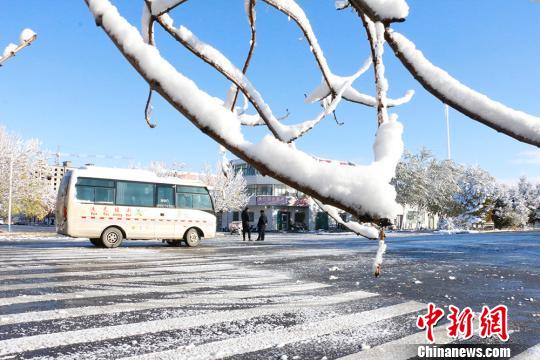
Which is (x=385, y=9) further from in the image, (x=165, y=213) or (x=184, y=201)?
(x=184, y=201)

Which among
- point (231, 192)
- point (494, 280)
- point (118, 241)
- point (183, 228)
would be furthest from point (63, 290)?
point (231, 192)

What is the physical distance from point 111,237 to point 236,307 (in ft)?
36.3

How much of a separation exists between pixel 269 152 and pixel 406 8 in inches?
13.9

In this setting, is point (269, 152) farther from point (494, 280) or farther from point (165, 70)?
point (494, 280)

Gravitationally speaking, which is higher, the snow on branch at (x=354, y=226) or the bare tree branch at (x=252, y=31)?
the bare tree branch at (x=252, y=31)

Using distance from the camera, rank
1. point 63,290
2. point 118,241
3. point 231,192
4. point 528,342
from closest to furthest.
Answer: point 528,342
point 63,290
point 118,241
point 231,192

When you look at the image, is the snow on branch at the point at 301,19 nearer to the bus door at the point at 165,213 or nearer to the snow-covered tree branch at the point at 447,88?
the snow-covered tree branch at the point at 447,88

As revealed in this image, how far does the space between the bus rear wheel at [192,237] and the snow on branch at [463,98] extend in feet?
55.0

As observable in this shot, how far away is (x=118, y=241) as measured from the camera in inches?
608

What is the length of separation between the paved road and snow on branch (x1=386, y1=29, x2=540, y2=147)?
3.36m

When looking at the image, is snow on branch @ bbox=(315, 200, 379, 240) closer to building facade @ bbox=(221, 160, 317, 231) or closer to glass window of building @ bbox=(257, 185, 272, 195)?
building facade @ bbox=(221, 160, 317, 231)

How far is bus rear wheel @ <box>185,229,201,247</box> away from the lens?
672 inches

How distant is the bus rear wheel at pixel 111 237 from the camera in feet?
49.8

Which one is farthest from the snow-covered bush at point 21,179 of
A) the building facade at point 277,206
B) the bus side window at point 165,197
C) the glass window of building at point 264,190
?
the glass window of building at point 264,190
